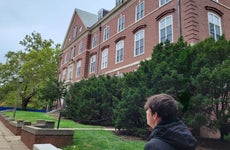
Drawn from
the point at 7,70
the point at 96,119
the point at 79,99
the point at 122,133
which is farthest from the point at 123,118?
the point at 7,70

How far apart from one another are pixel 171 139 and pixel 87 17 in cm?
3326

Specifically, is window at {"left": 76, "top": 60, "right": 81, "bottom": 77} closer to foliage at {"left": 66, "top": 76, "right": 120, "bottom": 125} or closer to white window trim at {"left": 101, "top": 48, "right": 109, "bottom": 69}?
white window trim at {"left": 101, "top": 48, "right": 109, "bottom": 69}

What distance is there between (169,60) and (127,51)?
10558 millimetres

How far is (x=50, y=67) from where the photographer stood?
31.2 meters

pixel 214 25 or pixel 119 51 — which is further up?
pixel 214 25

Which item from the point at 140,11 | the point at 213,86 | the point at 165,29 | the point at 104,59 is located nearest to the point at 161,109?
the point at 213,86

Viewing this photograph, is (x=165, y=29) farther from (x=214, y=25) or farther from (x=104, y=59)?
(x=104, y=59)

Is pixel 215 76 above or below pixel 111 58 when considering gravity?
below

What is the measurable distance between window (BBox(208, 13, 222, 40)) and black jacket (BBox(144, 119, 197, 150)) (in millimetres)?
14133

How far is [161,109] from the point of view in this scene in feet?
5.83

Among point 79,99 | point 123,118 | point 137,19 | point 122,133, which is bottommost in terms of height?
point 122,133

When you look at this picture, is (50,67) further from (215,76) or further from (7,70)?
(215,76)

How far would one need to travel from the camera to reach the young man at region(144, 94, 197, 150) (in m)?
1.61

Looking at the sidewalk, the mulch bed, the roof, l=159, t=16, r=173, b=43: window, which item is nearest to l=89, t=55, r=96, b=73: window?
the roof
